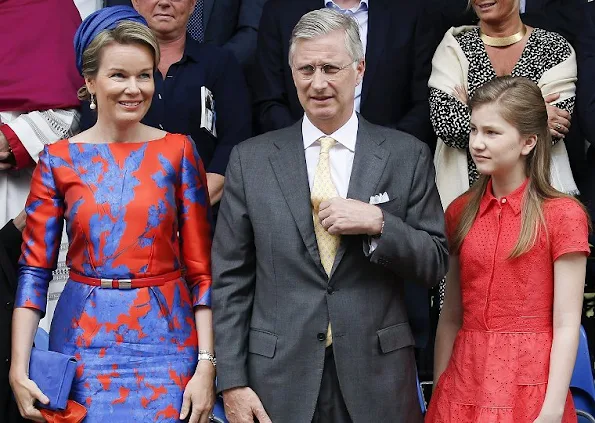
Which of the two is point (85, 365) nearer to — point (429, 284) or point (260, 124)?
point (429, 284)

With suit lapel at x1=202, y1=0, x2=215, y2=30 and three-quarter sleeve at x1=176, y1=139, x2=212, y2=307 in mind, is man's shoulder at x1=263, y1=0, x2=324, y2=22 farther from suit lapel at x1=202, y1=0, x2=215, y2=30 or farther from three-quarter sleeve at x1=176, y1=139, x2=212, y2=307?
three-quarter sleeve at x1=176, y1=139, x2=212, y2=307

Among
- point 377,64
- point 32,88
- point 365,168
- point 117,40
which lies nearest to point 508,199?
point 365,168

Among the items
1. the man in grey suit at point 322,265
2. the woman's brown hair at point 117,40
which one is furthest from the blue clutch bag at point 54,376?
the woman's brown hair at point 117,40

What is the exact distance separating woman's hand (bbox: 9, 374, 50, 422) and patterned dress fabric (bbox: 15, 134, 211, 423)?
0.11 meters

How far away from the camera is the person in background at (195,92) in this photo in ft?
14.0

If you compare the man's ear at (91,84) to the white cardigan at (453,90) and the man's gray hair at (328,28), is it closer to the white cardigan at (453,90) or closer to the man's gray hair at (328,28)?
the man's gray hair at (328,28)

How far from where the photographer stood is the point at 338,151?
3.37 meters

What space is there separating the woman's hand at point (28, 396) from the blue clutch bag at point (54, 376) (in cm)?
2

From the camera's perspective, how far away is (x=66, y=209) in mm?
3328

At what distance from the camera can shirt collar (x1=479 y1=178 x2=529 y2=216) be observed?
342 centimetres

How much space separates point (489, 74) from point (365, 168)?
1.22m

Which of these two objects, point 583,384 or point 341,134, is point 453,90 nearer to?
point 341,134

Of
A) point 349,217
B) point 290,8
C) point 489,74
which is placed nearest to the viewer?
point 349,217

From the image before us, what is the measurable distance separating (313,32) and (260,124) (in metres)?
1.28
